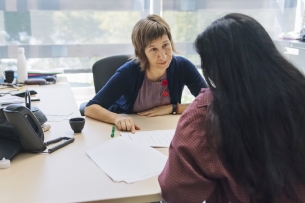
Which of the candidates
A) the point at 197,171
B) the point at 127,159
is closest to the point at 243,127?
the point at 197,171

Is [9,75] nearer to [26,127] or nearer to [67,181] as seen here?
[26,127]

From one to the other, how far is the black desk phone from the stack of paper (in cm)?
19

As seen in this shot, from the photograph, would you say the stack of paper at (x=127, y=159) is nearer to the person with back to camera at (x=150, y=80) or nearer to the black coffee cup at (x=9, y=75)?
the person with back to camera at (x=150, y=80)

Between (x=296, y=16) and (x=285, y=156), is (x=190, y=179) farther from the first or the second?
(x=296, y=16)

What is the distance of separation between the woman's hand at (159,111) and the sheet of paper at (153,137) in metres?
0.29

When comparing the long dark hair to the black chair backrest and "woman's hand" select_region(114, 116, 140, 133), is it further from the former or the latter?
the black chair backrest

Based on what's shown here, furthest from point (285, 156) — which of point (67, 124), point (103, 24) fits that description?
point (103, 24)

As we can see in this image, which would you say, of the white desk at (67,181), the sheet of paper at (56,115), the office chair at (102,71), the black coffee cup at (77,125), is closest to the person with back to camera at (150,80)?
the sheet of paper at (56,115)

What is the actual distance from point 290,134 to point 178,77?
1.21 metres

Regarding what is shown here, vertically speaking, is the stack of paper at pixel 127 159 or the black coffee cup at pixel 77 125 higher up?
the black coffee cup at pixel 77 125

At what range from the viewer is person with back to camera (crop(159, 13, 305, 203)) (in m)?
0.88

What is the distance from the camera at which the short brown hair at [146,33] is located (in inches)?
75.2

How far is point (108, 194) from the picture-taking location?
103 cm

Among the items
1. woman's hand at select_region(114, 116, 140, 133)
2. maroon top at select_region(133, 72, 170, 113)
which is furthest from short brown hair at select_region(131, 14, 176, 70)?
woman's hand at select_region(114, 116, 140, 133)
